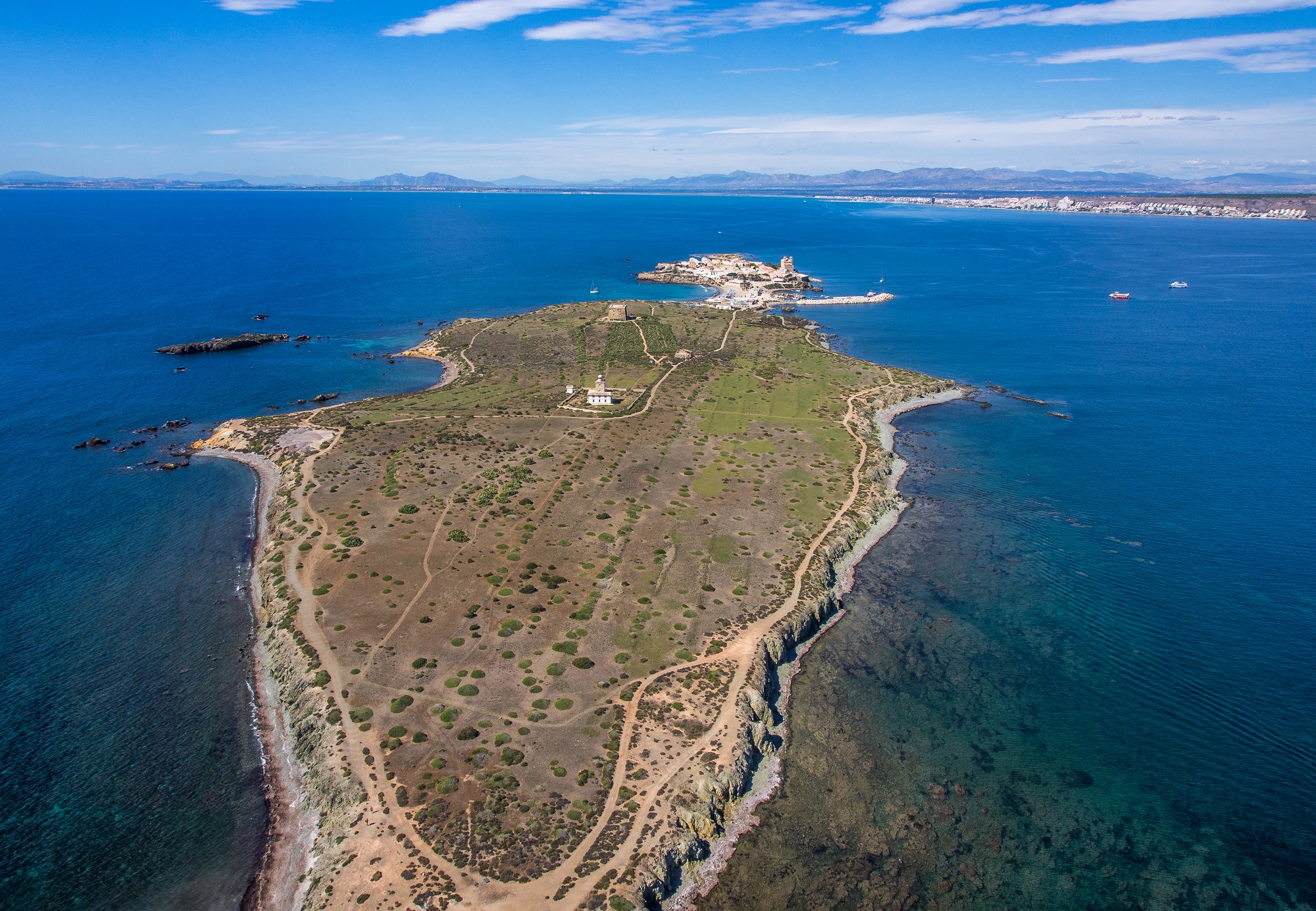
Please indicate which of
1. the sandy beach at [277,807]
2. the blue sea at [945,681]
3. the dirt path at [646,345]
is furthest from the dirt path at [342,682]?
the dirt path at [646,345]

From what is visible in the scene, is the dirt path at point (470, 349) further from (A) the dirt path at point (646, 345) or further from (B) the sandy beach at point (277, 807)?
(B) the sandy beach at point (277, 807)

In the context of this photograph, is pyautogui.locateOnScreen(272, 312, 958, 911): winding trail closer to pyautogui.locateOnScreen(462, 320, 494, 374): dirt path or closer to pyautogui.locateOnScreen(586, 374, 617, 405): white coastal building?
pyautogui.locateOnScreen(586, 374, 617, 405): white coastal building

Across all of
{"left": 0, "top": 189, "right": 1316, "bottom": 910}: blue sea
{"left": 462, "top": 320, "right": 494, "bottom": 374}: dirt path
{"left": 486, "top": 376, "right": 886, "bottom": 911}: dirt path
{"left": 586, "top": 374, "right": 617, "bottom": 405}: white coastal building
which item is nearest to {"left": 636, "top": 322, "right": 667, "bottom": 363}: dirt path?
{"left": 586, "top": 374, "right": 617, "bottom": 405}: white coastal building

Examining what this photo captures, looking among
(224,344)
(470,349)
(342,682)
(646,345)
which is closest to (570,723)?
(342,682)

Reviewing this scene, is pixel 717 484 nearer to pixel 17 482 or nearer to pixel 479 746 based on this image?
pixel 479 746

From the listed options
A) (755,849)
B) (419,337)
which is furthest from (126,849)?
(419,337)
